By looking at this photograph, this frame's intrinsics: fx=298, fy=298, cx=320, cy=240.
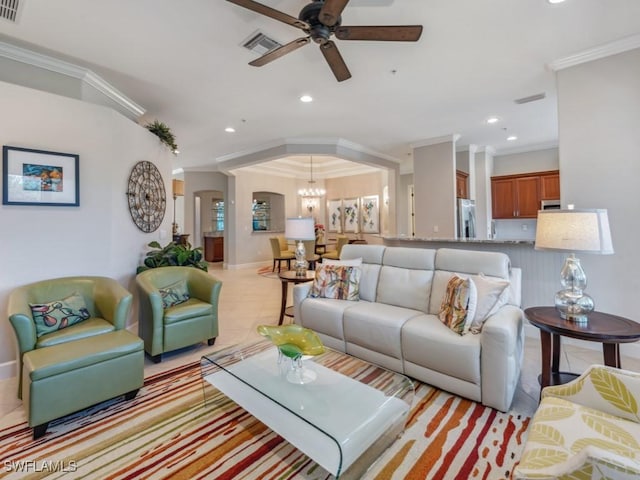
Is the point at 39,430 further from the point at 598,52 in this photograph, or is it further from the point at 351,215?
the point at 351,215

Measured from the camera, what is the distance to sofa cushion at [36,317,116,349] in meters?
2.16

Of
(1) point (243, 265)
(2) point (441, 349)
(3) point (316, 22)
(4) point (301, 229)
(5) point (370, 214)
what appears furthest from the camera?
(5) point (370, 214)

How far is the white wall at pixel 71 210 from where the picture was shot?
102 inches

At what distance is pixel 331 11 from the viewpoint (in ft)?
5.82

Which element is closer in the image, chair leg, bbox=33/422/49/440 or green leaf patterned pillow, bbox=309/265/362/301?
chair leg, bbox=33/422/49/440

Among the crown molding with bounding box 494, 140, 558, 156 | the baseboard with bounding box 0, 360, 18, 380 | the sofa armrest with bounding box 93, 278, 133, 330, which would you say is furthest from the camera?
the crown molding with bounding box 494, 140, 558, 156

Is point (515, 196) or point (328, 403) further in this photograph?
point (515, 196)

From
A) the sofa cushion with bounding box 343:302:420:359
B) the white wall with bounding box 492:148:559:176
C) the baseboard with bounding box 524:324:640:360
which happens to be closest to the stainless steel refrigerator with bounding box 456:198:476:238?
the white wall with bounding box 492:148:559:176

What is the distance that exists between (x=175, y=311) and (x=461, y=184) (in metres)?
5.39

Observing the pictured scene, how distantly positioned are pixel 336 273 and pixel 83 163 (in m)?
2.82

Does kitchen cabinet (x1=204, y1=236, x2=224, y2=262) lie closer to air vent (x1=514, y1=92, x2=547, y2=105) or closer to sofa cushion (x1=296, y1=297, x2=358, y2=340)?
sofa cushion (x1=296, y1=297, x2=358, y2=340)

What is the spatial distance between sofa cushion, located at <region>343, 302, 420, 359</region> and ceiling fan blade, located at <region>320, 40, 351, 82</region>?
2.07 m

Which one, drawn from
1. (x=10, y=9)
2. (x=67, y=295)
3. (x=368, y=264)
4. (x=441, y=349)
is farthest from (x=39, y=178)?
(x=441, y=349)

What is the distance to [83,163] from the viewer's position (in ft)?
9.87
